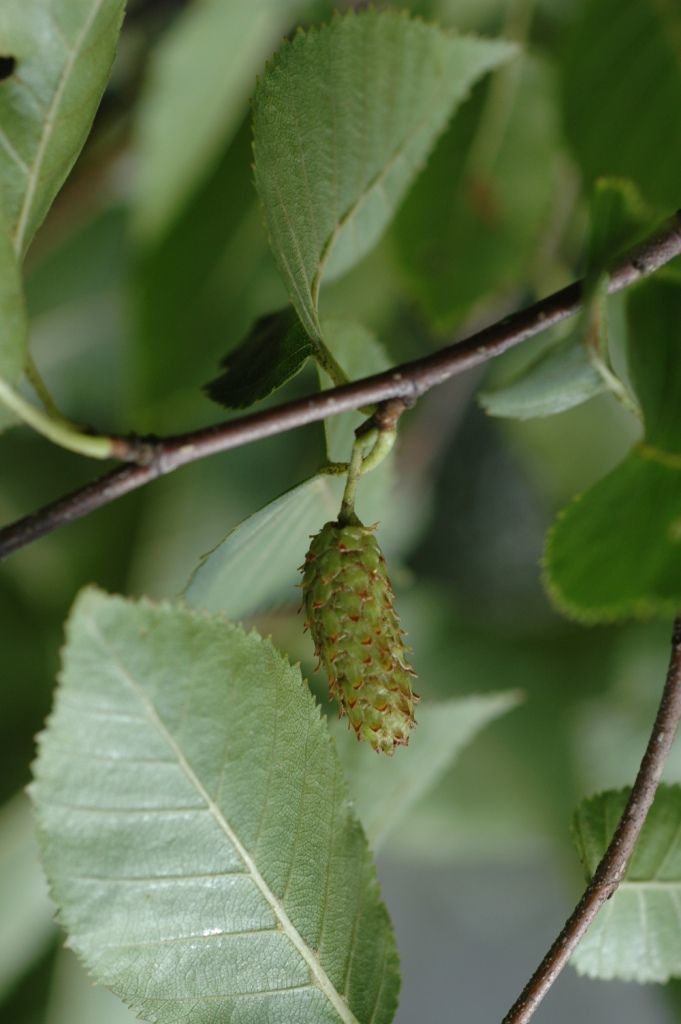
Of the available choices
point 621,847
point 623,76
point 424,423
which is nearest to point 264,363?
point 621,847

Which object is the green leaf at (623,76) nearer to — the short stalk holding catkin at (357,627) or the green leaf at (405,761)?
the green leaf at (405,761)

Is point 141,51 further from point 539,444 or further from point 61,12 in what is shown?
point 61,12

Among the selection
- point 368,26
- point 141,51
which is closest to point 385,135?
point 368,26

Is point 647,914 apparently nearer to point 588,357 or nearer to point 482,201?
point 588,357

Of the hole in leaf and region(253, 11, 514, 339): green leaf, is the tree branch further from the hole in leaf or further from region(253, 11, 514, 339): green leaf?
the hole in leaf

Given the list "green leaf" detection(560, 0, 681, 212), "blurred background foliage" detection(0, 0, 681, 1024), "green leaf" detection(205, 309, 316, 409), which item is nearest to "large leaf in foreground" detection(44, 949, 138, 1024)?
"blurred background foliage" detection(0, 0, 681, 1024)
